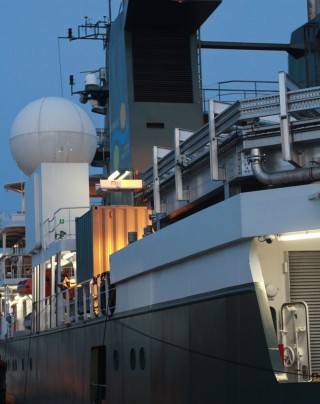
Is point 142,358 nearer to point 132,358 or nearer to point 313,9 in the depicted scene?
point 132,358

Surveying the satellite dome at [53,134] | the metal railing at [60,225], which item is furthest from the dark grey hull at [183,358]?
the satellite dome at [53,134]

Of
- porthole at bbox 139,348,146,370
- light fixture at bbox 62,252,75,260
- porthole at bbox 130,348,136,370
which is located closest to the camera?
porthole at bbox 139,348,146,370

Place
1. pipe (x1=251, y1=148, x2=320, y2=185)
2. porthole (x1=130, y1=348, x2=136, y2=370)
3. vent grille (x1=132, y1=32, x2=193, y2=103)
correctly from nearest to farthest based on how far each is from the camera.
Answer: pipe (x1=251, y1=148, x2=320, y2=185) → porthole (x1=130, y1=348, x2=136, y2=370) → vent grille (x1=132, y1=32, x2=193, y2=103)

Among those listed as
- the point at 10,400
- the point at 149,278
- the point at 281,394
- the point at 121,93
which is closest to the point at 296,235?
the point at 281,394

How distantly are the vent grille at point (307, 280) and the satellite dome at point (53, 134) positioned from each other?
18.9m

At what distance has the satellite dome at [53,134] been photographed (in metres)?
31.0

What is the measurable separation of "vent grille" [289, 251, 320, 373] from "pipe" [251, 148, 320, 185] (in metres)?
0.92

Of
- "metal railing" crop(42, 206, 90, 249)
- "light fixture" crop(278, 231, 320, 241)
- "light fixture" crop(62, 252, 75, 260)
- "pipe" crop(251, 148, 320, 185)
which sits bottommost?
"light fixture" crop(278, 231, 320, 241)

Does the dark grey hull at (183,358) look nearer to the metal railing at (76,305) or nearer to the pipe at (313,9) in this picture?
the metal railing at (76,305)

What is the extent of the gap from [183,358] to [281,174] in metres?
3.17

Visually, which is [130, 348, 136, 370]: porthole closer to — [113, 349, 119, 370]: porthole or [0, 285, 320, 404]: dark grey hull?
[0, 285, 320, 404]: dark grey hull

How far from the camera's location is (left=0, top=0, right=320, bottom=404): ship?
39.6 ft

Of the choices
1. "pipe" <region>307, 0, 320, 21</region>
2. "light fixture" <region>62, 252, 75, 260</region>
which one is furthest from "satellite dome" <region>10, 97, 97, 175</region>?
"pipe" <region>307, 0, 320, 21</region>

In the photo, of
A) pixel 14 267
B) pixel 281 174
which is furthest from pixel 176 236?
pixel 14 267
